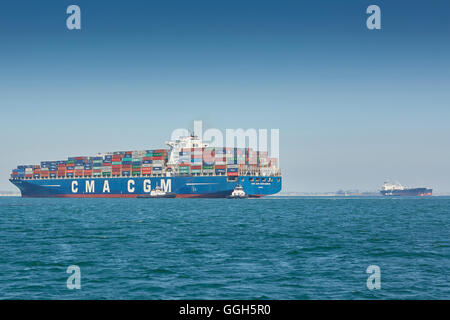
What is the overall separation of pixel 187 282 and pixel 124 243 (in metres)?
13.5

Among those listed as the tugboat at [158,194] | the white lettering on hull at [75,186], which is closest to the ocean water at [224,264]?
the tugboat at [158,194]

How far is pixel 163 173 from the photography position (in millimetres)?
120750

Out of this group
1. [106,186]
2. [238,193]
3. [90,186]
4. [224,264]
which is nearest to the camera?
[224,264]

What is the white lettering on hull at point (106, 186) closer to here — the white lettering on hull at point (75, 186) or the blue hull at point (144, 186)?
the blue hull at point (144, 186)

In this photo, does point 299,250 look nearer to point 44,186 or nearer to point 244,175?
point 244,175

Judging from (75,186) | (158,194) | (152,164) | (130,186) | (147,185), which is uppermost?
(152,164)

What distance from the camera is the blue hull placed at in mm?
113125

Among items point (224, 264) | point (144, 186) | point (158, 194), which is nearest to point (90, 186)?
point (144, 186)

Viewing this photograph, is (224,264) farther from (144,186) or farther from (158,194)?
(144,186)

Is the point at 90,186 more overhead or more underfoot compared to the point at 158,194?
more overhead

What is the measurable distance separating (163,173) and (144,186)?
23.1 ft

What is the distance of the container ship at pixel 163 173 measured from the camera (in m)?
114

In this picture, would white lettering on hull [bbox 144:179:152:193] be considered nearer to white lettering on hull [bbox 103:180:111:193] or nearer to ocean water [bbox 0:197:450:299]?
white lettering on hull [bbox 103:180:111:193]
